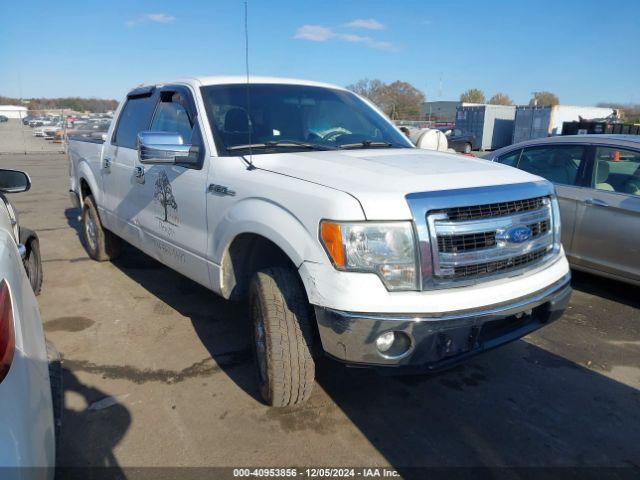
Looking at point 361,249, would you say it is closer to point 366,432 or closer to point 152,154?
point 366,432

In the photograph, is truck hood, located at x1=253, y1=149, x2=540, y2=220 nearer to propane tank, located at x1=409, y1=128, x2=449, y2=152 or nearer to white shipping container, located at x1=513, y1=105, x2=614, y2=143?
propane tank, located at x1=409, y1=128, x2=449, y2=152

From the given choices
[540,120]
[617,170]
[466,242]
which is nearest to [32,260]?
[466,242]

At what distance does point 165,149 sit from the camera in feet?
10.6

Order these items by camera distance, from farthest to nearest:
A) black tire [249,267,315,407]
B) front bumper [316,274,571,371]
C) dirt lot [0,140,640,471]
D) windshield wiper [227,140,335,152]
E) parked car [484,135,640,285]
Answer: parked car [484,135,640,285]
windshield wiper [227,140,335,152]
black tire [249,267,315,407]
dirt lot [0,140,640,471]
front bumper [316,274,571,371]

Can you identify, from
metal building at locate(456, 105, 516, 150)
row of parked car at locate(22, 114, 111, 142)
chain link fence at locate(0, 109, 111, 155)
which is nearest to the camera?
row of parked car at locate(22, 114, 111, 142)

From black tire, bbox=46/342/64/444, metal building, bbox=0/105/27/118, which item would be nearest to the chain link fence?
metal building, bbox=0/105/27/118

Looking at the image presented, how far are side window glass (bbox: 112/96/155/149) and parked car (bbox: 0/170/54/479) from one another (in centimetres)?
283

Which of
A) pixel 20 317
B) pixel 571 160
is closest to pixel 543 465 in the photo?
pixel 20 317

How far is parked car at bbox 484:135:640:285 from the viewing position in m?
4.60

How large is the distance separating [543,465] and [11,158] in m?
24.9

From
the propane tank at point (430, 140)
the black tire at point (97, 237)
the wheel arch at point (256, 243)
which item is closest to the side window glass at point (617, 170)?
the propane tank at point (430, 140)

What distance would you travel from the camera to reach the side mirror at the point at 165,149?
10.6 ft

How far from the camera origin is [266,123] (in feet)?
11.8

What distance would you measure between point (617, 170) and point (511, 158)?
123cm
